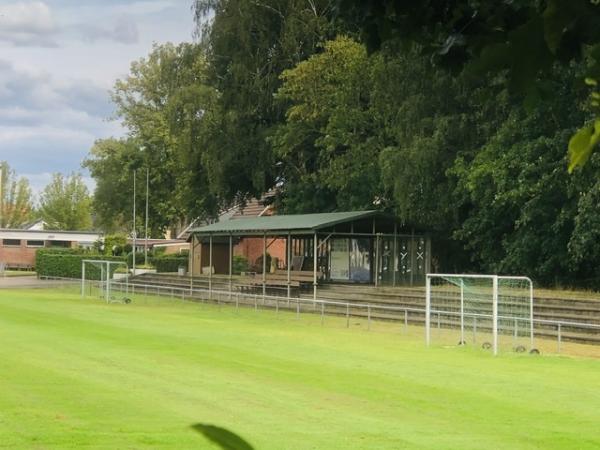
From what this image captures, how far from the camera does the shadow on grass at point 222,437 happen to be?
29.7ft

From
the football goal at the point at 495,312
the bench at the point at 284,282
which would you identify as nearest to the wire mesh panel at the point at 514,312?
the football goal at the point at 495,312

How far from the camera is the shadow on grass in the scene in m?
9.05

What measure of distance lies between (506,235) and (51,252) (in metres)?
40.6

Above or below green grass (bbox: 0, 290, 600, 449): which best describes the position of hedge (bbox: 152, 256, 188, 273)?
above

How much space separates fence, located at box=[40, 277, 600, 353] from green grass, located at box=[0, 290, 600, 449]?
7.07 ft

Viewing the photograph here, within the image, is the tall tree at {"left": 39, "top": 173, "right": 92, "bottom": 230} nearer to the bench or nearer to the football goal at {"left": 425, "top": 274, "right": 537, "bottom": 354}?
the bench

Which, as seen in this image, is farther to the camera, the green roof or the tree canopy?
the green roof

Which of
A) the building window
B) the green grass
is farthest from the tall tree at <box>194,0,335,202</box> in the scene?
the building window

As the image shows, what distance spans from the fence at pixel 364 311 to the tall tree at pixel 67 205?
167ft

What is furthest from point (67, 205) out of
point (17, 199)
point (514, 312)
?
point (514, 312)

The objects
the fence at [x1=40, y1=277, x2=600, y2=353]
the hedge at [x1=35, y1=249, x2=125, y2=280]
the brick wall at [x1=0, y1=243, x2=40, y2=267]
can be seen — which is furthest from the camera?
the brick wall at [x1=0, y1=243, x2=40, y2=267]

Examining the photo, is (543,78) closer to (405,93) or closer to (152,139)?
(405,93)

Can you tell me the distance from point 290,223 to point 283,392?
25.9 m

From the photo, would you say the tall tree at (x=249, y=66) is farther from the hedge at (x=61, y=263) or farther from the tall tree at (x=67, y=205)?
the tall tree at (x=67, y=205)
